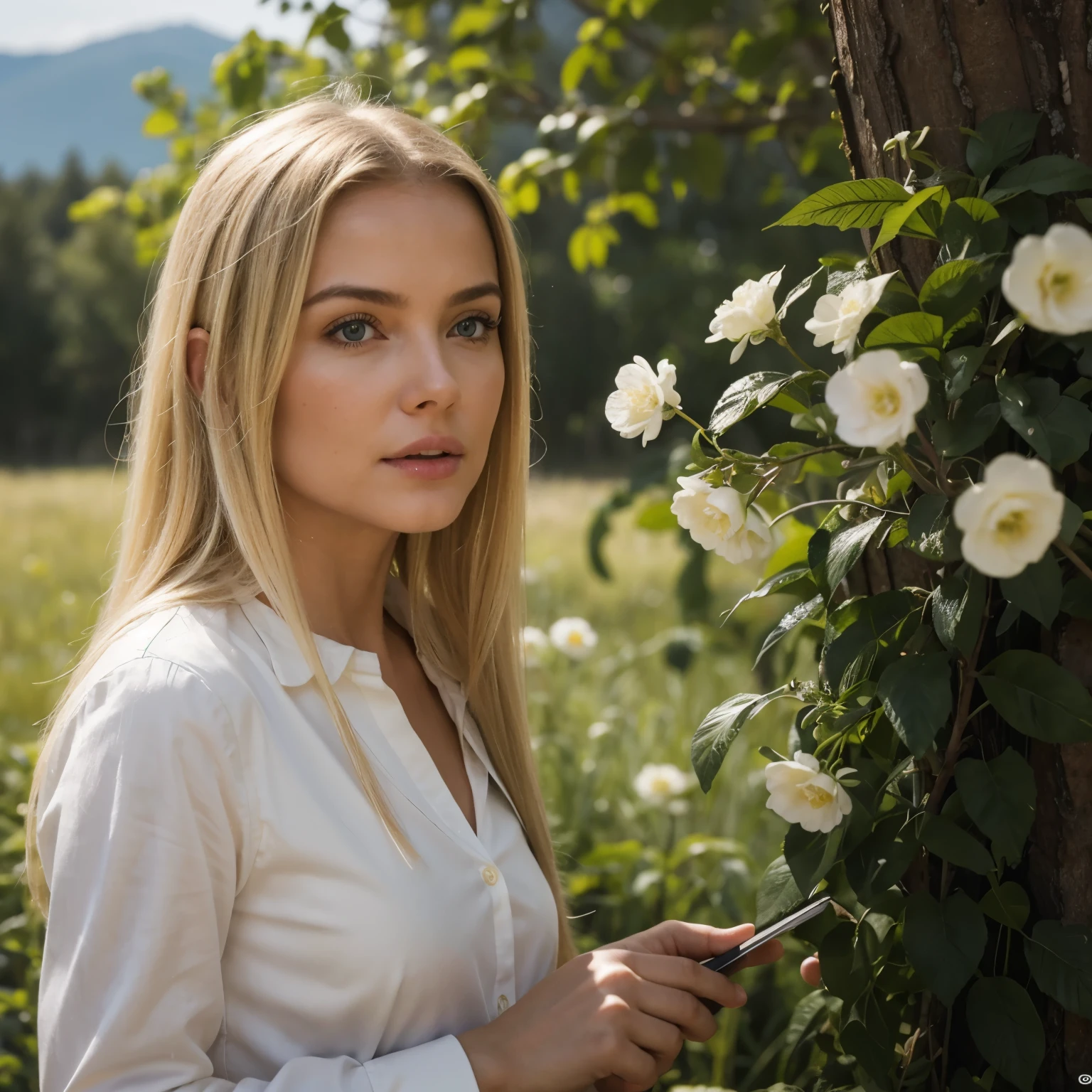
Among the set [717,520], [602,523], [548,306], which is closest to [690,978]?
[717,520]

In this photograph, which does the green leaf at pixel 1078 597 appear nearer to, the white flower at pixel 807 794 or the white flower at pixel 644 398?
the white flower at pixel 807 794

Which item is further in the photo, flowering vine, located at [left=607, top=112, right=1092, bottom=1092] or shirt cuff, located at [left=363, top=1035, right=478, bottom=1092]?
shirt cuff, located at [left=363, top=1035, right=478, bottom=1092]

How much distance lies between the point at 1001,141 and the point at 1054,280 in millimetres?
271

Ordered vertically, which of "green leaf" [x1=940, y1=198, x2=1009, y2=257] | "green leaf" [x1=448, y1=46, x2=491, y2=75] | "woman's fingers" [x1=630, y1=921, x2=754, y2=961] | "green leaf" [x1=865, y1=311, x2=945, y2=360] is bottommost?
"woman's fingers" [x1=630, y1=921, x2=754, y2=961]

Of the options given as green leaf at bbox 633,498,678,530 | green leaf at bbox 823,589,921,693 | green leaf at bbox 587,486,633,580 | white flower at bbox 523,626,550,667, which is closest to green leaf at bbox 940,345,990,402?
green leaf at bbox 823,589,921,693

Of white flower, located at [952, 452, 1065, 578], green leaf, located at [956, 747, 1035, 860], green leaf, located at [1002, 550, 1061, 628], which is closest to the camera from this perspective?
white flower, located at [952, 452, 1065, 578]

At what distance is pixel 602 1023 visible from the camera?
1.15 metres

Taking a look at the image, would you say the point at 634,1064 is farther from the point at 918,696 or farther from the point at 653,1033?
the point at 918,696

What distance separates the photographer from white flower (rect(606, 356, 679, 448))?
1.03 metres

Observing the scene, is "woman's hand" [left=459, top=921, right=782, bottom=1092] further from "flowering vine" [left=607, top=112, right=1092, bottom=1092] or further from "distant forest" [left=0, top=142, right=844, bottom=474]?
"distant forest" [left=0, top=142, right=844, bottom=474]

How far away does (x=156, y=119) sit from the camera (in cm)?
341

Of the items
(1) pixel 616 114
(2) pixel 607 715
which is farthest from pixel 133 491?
(2) pixel 607 715

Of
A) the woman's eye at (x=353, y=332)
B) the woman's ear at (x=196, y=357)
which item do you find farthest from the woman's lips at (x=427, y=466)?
the woman's ear at (x=196, y=357)

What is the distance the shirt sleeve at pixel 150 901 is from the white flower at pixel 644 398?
50 cm
